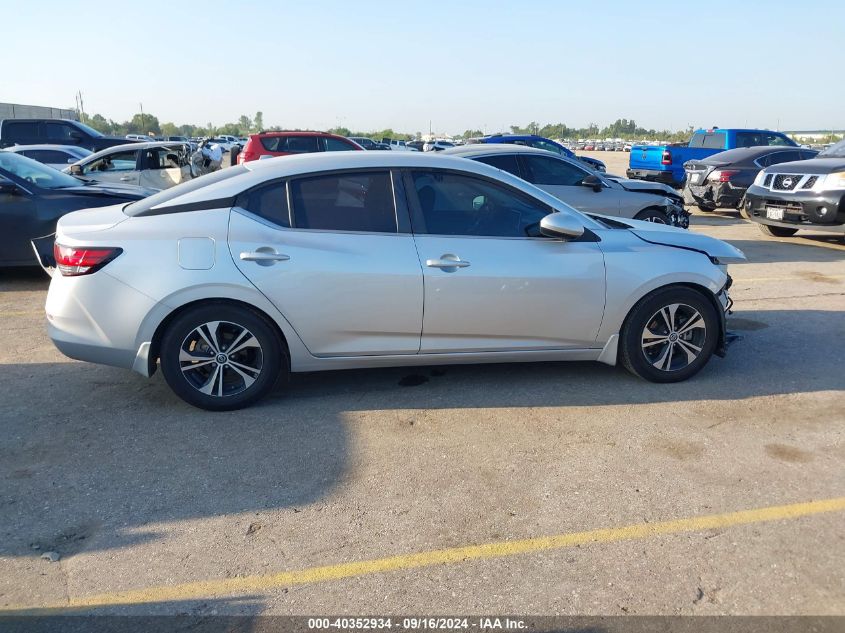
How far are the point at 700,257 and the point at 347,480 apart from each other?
3.06 metres

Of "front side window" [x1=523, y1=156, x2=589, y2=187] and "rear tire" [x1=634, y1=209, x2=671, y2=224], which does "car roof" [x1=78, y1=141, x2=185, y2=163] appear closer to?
"front side window" [x1=523, y1=156, x2=589, y2=187]

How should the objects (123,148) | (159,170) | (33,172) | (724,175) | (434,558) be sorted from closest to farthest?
(434,558) < (33,172) < (123,148) < (159,170) < (724,175)

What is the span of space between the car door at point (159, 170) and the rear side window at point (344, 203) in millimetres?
9508

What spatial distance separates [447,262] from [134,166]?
10613mm

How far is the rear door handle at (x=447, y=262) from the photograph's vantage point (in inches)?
182

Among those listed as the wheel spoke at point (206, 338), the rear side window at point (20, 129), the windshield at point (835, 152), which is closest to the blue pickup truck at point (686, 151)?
the windshield at point (835, 152)

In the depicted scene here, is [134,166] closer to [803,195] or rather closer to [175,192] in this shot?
[175,192]

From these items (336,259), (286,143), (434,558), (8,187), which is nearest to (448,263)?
(336,259)

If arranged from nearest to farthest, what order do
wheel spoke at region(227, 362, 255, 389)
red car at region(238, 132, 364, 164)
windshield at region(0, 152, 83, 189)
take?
wheel spoke at region(227, 362, 255, 389)
windshield at region(0, 152, 83, 189)
red car at region(238, 132, 364, 164)

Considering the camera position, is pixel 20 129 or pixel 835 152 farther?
pixel 20 129

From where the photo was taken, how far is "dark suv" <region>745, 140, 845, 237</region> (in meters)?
10.5

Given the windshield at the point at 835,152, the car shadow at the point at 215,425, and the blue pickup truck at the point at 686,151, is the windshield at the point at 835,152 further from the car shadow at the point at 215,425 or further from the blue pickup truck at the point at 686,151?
the car shadow at the point at 215,425

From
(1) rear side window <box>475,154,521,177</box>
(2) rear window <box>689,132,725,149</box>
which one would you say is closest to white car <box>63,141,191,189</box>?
(1) rear side window <box>475,154,521,177</box>

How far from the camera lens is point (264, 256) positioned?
4.48 meters
